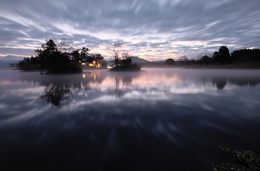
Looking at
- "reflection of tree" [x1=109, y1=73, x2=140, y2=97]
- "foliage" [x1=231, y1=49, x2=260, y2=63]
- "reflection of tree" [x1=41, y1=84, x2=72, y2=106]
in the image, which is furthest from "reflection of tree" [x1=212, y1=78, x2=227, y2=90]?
"foliage" [x1=231, y1=49, x2=260, y2=63]

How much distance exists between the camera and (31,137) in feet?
11.6

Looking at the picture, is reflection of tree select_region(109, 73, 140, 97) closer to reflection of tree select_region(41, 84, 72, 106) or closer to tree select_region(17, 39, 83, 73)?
reflection of tree select_region(41, 84, 72, 106)

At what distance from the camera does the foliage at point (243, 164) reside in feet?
7.82

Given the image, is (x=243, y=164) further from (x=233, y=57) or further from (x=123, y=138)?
(x=233, y=57)

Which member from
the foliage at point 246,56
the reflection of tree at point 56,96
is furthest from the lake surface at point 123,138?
the foliage at point 246,56

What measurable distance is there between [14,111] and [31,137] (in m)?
3.29

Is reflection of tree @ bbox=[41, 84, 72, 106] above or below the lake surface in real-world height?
above

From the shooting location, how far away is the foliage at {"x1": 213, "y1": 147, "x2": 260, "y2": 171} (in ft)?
7.82

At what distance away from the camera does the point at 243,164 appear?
2564mm

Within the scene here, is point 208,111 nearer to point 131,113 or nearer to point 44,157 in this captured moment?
point 131,113

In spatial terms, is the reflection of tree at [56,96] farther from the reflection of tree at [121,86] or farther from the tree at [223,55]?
the tree at [223,55]

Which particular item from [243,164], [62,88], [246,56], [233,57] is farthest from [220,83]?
[246,56]

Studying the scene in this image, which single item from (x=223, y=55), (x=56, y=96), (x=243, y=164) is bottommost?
(x=243, y=164)

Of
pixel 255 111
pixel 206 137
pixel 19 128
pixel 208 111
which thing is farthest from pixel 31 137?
pixel 255 111
